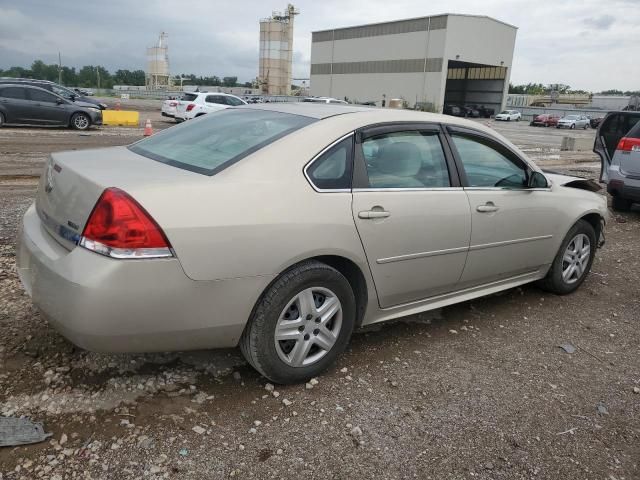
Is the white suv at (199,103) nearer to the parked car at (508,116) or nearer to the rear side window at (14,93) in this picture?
the rear side window at (14,93)

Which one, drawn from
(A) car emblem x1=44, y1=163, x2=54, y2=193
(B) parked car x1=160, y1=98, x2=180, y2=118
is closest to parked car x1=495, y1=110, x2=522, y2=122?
(B) parked car x1=160, y1=98, x2=180, y2=118

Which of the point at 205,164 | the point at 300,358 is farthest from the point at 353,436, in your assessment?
the point at 205,164

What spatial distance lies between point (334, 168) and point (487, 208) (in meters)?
1.34

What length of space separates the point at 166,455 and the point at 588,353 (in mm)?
2964

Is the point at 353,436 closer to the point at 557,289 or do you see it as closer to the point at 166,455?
the point at 166,455

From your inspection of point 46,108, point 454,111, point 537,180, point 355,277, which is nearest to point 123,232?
point 355,277

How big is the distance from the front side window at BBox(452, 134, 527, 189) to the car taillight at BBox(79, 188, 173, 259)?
2.28 m

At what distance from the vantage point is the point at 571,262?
4805 millimetres

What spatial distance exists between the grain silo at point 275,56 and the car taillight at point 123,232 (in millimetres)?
95976

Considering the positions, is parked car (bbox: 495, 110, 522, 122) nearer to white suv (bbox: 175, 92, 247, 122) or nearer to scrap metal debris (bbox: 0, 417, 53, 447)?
white suv (bbox: 175, 92, 247, 122)

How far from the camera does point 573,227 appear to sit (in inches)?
184

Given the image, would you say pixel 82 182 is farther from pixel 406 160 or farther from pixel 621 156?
pixel 621 156

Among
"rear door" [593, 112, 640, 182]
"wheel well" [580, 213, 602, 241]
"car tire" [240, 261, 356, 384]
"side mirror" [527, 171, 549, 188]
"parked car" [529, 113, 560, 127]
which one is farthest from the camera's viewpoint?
"parked car" [529, 113, 560, 127]

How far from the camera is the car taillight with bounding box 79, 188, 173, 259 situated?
2404 mm
